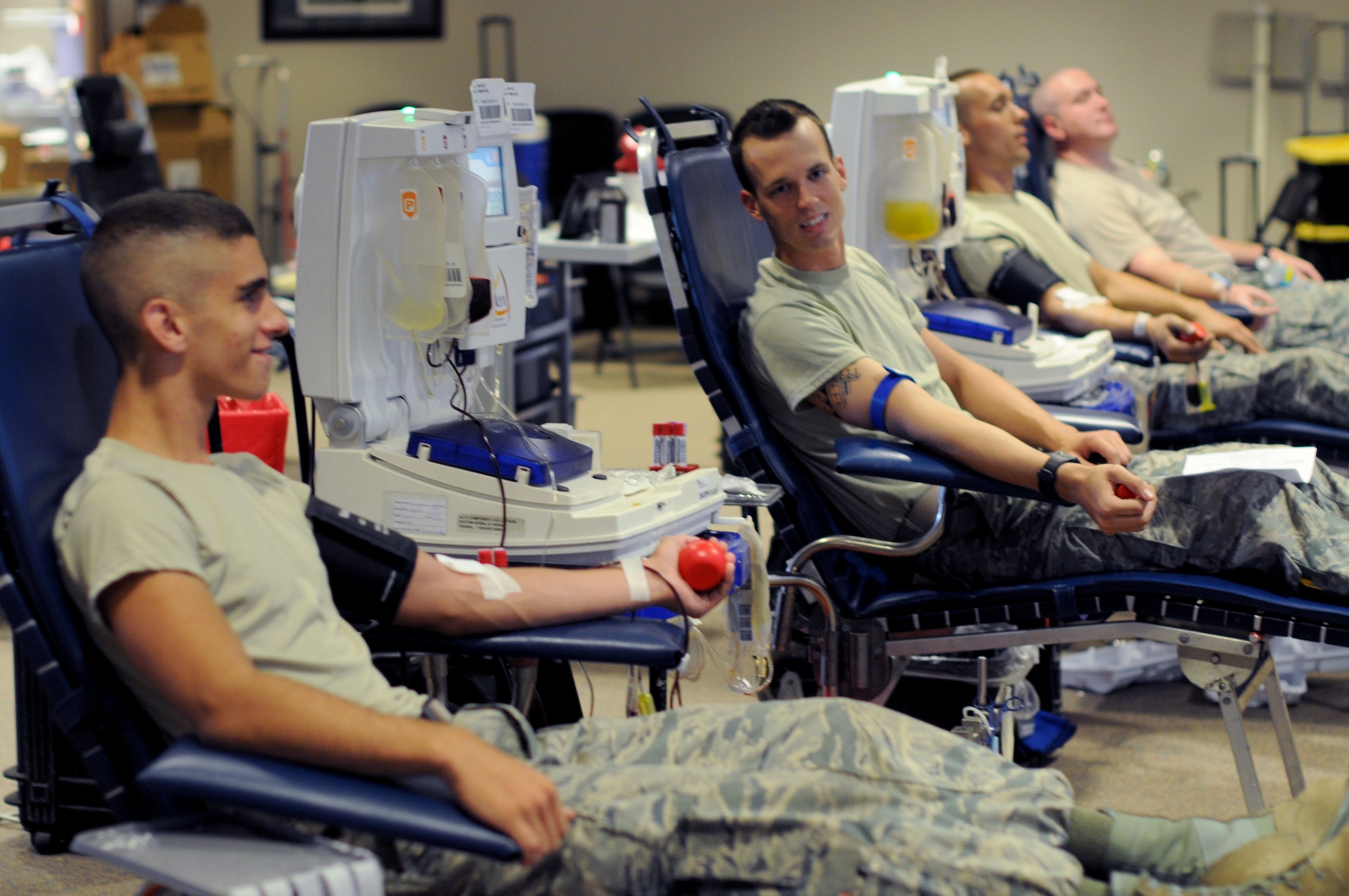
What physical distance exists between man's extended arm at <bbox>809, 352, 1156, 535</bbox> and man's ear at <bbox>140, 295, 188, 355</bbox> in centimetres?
107

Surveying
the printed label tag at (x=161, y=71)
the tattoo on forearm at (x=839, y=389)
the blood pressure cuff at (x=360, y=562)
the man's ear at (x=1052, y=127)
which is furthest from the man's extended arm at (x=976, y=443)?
the printed label tag at (x=161, y=71)

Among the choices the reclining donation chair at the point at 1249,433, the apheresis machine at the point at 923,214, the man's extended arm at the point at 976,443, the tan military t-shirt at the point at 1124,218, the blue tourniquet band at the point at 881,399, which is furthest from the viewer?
the tan military t-shirt at the point at 1124,218

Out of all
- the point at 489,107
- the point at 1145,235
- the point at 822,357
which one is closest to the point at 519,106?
the point at 489,107

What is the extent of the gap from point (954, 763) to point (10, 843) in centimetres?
161

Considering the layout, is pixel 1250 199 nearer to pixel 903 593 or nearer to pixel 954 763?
pixel 903 593

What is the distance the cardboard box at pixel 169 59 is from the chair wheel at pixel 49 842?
5.51 meters

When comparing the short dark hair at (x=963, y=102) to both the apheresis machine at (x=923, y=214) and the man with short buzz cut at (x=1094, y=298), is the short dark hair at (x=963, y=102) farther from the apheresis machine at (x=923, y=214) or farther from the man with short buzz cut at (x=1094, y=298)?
the apheresis machine at (x=923, y=214)

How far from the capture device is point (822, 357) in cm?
216

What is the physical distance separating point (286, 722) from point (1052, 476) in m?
1.19

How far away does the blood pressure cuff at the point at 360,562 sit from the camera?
1.52 meters

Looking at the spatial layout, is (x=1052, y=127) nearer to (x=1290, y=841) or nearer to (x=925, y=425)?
(x=925, y=425)

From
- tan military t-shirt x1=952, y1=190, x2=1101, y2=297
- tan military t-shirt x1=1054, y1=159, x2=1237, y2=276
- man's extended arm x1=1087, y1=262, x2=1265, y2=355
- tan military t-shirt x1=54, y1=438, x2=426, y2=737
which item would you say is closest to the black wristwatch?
tan military t-shirt x1=54, y1=438, x2=426, y2=737

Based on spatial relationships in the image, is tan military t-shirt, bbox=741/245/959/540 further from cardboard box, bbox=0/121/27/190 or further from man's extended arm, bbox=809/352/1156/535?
cardboard box, bbox=0/121/27/190

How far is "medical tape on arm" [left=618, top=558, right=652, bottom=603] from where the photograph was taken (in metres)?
1.67
